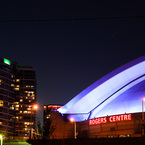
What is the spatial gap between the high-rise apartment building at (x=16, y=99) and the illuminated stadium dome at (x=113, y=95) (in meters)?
97.5

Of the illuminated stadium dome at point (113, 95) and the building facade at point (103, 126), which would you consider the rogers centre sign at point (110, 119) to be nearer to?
the building facade at point (103, 126)

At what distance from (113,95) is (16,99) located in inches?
4675

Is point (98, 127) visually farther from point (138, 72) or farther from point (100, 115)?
point (138, 72)

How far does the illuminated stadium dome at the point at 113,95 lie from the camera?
39750 millimetres

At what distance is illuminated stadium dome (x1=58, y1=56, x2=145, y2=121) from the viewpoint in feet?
130

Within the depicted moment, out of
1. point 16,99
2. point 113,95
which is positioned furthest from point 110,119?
point 16,99

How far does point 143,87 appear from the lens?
41.8 meters

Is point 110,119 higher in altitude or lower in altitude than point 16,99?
lower

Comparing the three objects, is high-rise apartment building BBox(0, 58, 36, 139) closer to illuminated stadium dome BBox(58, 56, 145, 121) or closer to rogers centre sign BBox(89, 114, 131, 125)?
illuminated stadium dome BBox(58, 56, 145, 121)

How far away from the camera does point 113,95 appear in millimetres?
44250

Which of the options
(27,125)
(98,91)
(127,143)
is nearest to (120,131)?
(98,91)

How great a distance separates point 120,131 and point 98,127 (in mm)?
4127

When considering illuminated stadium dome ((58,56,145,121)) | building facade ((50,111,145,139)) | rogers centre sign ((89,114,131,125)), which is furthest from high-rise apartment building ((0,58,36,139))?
rogers centre sign ((89,114,131,125))

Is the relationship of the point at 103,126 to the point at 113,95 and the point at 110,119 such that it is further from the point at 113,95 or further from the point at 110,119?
the point at 113,95
